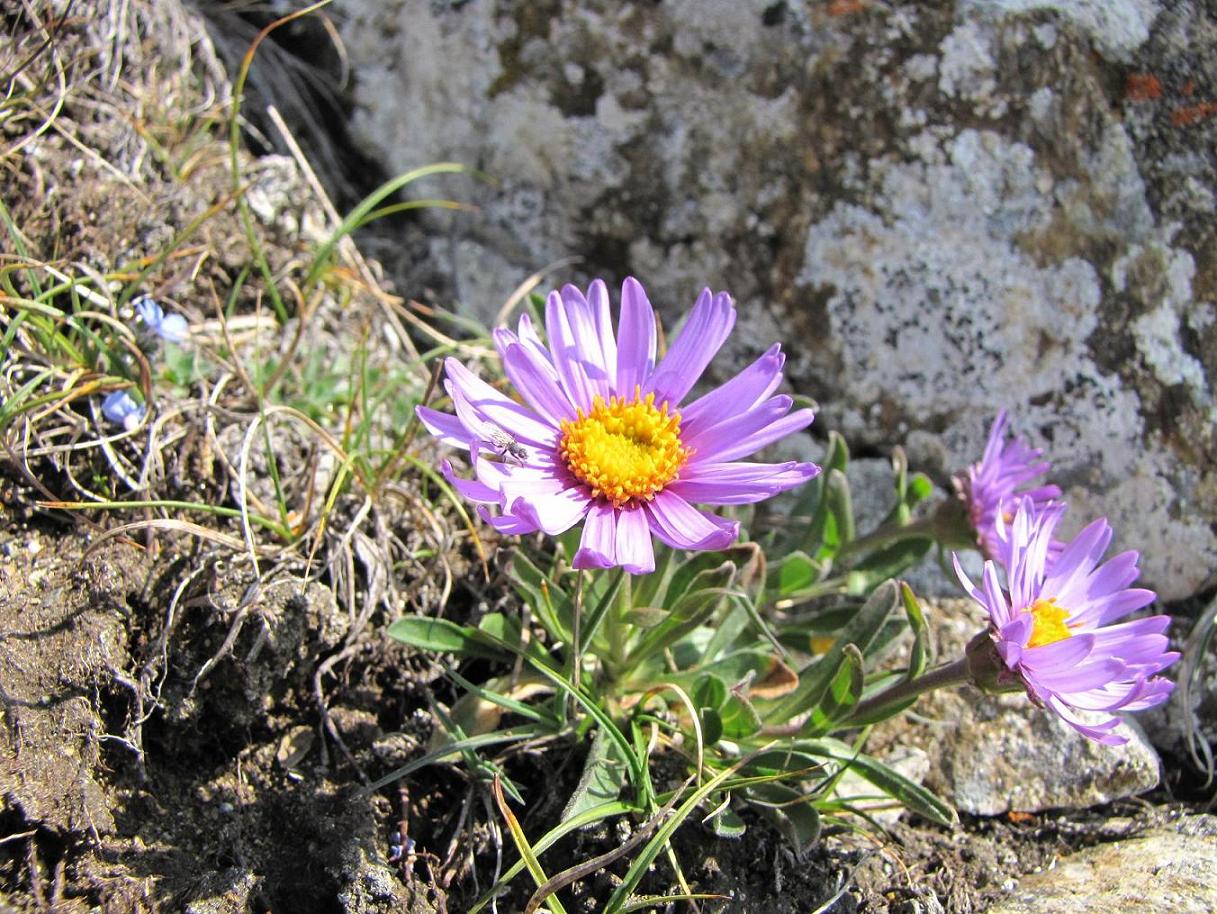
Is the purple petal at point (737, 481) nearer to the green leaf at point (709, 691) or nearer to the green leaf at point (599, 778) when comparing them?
the green leaf at point (709, 691)

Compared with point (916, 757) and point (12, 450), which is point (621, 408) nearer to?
point (916, 757)

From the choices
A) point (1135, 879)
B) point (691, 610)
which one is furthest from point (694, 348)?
point (1135, 879)

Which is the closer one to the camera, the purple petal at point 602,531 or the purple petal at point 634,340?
the purple petal at point 602,531

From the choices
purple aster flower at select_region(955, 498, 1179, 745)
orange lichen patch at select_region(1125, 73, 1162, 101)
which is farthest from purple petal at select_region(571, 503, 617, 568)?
orange lichen patch at select_region(1125, 73, 1162, 101)

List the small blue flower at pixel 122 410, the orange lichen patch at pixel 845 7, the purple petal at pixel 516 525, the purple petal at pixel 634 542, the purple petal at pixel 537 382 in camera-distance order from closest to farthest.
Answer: the purple petal at pixel 516 525
the purple petal at pixel 634 542
the purple petal at pixel 537 382
the small blue flower at pixel 122 410
the orange lichen patch at pixel 845 7

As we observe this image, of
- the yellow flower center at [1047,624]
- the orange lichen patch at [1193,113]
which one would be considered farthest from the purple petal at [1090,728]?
the orange lichen patch at [1193,113]
